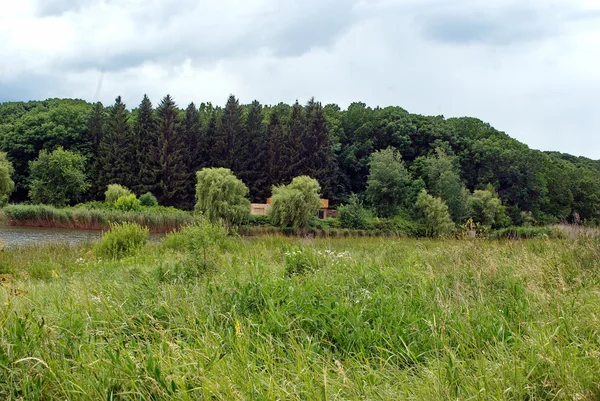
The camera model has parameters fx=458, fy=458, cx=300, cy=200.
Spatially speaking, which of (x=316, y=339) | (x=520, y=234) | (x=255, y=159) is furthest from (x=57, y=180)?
(x=316, y=339)

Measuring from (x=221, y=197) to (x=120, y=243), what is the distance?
Answer: 19.9 m

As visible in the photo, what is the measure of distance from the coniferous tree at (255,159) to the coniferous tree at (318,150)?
4.55 metres

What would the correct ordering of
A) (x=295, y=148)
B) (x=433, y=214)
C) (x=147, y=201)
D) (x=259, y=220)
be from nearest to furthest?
(x=259, y=220)
(x=147, y=201)
(x=433, y=214)
(x=295, y=148)

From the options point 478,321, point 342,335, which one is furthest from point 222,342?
point 478,321

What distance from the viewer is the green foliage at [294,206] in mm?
32219

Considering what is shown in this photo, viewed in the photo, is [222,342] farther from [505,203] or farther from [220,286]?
[505,203]

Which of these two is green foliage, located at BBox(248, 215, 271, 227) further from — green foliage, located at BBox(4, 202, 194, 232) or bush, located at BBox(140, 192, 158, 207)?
bush, located at BBox(140, 192, 158, 207)

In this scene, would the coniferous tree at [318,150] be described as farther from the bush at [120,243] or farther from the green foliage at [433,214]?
the bush at [120,243]

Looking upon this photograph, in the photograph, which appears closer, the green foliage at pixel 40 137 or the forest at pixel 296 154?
the forest at pixel 296 154

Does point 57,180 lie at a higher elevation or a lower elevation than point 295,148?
lower

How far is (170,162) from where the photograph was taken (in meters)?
45.4

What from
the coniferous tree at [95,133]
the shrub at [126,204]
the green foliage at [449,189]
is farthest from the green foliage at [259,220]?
the coniferous tree at [95,133]

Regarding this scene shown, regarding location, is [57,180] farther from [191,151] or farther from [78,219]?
[78,219]

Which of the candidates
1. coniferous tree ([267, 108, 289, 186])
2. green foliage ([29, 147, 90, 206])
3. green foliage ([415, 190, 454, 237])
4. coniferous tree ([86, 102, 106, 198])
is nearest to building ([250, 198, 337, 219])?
coniferous tree ([267, 108, 289, 186])
